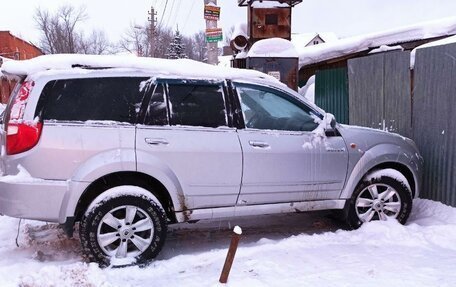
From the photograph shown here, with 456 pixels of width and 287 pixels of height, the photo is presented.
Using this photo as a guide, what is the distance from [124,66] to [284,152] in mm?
1806

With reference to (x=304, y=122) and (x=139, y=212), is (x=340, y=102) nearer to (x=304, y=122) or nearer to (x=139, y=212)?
(x=304, y=122)

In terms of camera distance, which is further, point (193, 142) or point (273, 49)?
point (273, 49)

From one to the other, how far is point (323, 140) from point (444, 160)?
5.73ft

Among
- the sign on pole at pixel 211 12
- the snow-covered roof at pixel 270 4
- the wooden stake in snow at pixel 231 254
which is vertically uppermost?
the snow-covered roof at pixel 270 4

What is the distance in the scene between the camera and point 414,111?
19.6 ft

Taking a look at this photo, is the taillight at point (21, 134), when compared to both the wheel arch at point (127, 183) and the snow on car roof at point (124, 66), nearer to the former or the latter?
the snow on car roof at point (124, 66)

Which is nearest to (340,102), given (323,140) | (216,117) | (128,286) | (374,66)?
(374,66)

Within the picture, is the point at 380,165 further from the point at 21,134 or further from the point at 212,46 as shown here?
the point at 212,46

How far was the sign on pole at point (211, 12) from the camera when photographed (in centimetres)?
963

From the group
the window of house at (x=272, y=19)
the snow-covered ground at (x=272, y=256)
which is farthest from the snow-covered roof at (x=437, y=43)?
the window of house at (x=272, y=19)

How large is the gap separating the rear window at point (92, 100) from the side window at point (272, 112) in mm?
1080

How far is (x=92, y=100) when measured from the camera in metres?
4.17

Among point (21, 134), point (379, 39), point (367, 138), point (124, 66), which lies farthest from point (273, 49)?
point (21, 134)

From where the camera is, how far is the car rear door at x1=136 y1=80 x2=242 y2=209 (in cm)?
423
